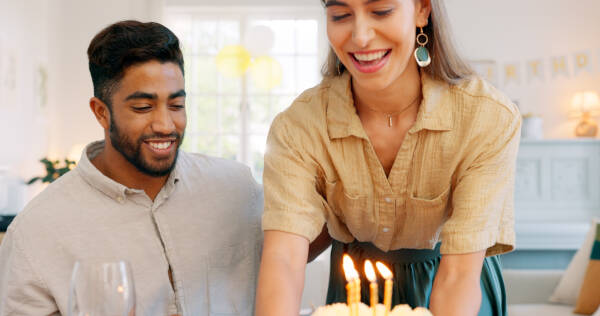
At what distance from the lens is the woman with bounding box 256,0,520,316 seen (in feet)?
3.88

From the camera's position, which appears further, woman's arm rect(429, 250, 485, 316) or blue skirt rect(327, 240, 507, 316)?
blue skirt rect(327, 240, 507, 316)

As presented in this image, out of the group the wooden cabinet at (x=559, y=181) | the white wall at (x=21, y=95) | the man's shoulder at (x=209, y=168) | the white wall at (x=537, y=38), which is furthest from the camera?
the white wall at (x=537, y=38)

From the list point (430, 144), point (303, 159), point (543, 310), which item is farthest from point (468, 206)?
point (543, 310)

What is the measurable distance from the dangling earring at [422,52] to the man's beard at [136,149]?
0.60 m

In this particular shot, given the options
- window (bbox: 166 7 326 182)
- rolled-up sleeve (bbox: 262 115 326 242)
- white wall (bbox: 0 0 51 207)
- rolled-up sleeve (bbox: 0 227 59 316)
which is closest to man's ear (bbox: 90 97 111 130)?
rolled-up sleeve (bbox: 0 227 59 316)

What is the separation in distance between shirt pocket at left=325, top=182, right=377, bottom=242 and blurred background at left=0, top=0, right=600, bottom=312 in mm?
3946

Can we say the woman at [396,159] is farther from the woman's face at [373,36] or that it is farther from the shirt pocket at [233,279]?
the shirt pocket at [233,279]

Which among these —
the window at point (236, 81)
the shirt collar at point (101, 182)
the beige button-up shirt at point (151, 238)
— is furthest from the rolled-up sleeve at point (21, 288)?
the window at point (236, 81)

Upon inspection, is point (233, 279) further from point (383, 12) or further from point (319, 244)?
point (383, 12)

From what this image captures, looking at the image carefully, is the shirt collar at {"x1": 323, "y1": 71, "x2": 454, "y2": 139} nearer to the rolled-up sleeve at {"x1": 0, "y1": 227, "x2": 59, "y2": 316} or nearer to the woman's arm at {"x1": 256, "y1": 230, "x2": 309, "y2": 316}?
the woman's arm at {"x1": 256, "y1": 230, "x2": 309, "y2": 316}

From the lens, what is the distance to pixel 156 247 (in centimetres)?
156

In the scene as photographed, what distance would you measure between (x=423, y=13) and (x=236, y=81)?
5.32 meters

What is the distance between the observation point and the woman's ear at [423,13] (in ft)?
4.36

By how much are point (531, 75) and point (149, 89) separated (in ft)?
18.0
